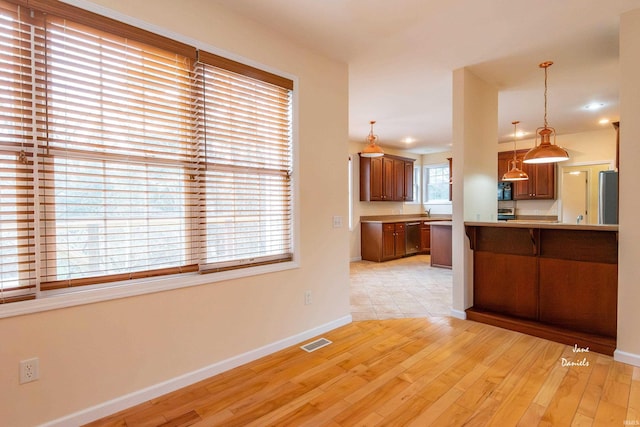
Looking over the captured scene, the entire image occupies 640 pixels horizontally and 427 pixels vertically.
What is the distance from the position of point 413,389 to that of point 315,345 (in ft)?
3.24

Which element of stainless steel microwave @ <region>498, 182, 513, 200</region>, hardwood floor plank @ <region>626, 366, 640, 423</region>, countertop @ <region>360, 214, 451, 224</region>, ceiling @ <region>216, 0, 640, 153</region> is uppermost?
ceiling @ <region>216, 0, 640, 153</region>

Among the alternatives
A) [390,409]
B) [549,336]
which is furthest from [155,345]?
[549,336]

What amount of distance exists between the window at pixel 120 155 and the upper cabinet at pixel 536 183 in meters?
6.25

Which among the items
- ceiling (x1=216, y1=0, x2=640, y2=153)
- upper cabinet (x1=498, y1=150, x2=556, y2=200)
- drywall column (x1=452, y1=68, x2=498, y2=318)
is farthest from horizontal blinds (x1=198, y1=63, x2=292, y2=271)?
upper cabinet (x1=498, y1=150, x2=556, y2=200)

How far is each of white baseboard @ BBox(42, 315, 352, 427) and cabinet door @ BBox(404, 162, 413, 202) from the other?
5.65 meters

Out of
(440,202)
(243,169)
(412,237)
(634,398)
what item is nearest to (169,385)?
(243,169)

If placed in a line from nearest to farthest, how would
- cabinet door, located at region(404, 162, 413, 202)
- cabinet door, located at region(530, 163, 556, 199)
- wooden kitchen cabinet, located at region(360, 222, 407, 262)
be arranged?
cabinet door, located at region(530, 163, 556, 199) < wooden kitchen cabinet, located at region(360, 222, 407, 262) < cabinet door, located at region(404, 162, 413, 202)

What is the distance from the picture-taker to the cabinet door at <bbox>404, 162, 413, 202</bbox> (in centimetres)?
807

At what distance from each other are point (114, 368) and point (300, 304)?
1490 mm

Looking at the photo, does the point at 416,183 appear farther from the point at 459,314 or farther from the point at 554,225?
the point at 554,225

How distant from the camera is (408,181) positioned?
26.8ft

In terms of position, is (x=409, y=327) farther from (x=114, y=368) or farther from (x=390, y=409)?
(x=114, y=368)

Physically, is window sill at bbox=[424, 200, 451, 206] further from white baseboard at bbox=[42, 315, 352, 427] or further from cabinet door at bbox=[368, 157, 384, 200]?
white baseboard at bbox=[42, 315, 352, 427]

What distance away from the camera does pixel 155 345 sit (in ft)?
7.06
